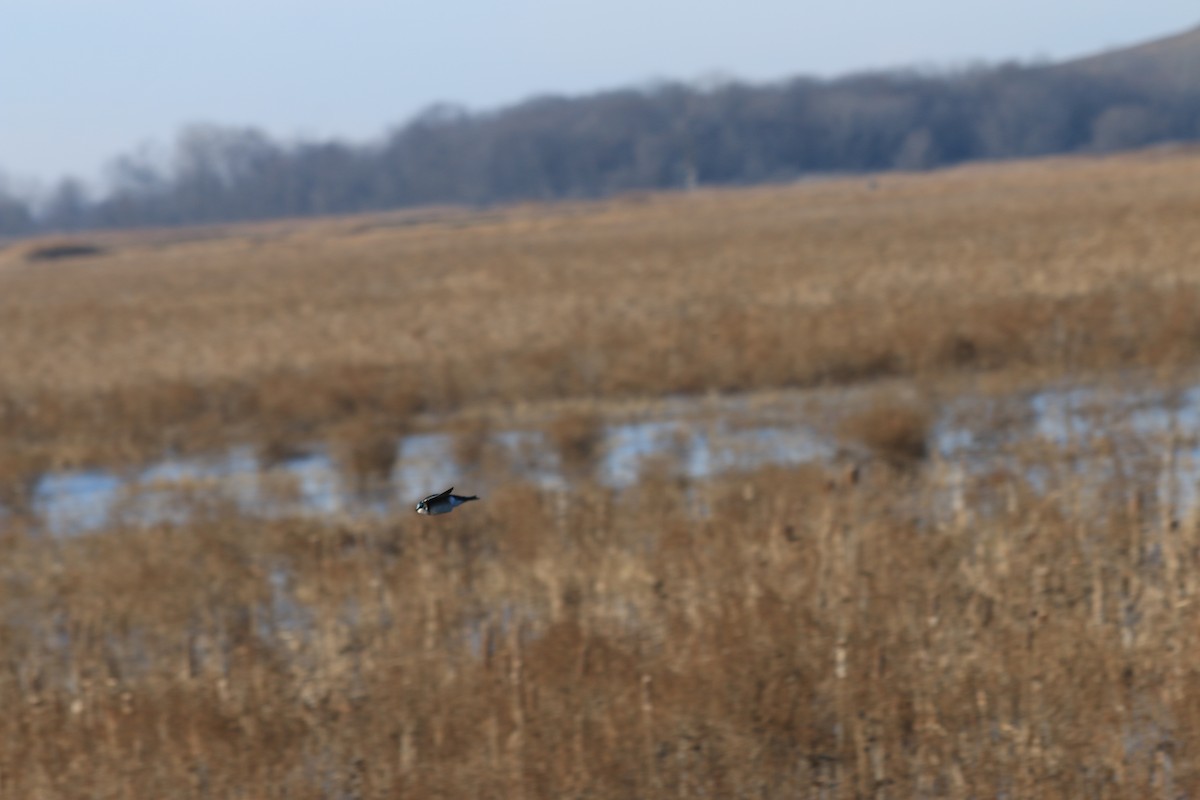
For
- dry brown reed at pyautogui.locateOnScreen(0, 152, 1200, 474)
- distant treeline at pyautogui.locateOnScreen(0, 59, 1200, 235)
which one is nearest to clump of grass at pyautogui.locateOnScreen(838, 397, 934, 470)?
dry brown reed at pyautogui.locateOnScreen(0, 152, 1200, 474)

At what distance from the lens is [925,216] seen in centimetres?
4162

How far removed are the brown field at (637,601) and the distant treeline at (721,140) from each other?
143675mm

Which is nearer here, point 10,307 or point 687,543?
point 687,543

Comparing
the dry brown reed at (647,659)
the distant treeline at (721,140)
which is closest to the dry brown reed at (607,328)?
the dry brown reed at (647,659)

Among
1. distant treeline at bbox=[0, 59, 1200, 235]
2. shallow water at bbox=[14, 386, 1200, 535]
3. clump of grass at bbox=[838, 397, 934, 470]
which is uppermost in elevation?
distant treeline at bbox=[0, 59, 1200, 235]

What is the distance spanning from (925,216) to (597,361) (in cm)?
2746

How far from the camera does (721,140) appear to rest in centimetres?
17325

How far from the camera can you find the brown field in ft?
17.0

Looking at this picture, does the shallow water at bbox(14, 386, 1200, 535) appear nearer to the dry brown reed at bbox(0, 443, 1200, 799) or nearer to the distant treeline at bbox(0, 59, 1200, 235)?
the dry brown reed at bbox(0, 443, 1200, 799)

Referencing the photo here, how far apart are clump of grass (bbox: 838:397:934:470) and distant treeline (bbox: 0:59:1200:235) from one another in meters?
148

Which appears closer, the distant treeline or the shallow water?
the shallow water

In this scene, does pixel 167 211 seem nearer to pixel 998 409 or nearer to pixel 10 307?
pixel 10 307

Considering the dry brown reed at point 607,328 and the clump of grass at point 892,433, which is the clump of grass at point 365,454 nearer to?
the dry brown reed at point 607,328

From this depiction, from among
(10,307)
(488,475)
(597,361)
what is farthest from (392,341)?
(10,307)
